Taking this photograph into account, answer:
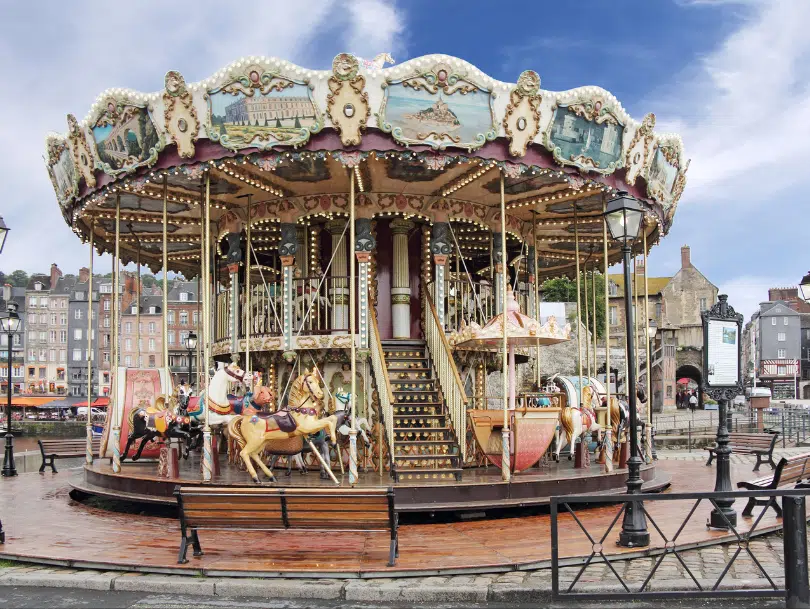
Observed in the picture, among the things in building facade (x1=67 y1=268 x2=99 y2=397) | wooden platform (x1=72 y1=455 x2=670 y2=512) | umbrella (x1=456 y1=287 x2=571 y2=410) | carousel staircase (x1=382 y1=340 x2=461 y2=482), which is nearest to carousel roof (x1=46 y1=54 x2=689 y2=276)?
umbrella (x1=456 y1=287 x2=571 y2=410)

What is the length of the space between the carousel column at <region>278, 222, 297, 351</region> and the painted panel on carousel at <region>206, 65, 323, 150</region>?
3593 mm

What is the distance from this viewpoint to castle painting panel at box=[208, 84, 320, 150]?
13414 mm

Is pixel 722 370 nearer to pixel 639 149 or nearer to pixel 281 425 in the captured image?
pixel 639 149

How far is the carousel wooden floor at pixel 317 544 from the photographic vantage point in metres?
9.37

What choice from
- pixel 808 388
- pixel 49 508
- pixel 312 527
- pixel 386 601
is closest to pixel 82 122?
pixel 49 508

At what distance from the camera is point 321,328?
17406 mm

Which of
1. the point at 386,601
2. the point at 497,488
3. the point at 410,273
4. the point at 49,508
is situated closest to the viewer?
the point at 386,601

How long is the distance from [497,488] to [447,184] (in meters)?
6.42

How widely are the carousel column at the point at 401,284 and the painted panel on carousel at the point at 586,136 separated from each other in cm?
423

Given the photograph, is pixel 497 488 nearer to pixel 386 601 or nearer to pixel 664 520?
pixel 664 520

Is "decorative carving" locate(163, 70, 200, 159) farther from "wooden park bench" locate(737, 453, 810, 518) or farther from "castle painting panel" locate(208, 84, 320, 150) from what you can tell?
"wooden park bench" locate(737, 453, 810, 518)

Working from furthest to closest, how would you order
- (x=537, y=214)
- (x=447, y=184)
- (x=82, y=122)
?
(x=537, y=214), (x=447, y=184), (x=82, y=122)

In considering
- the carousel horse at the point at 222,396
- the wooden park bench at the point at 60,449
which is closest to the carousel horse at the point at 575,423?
the carousel horse at the point at 222,396

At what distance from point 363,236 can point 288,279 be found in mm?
1824
